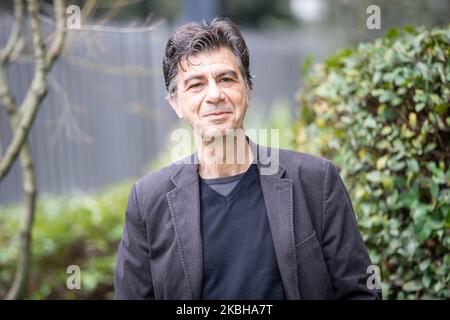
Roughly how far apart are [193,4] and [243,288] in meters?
6.52

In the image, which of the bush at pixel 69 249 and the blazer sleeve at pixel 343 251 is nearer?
the blazer sleeve at pixel 343 251

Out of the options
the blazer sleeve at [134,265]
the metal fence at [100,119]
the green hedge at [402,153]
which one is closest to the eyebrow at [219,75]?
the blazer sleeve at [134,265]

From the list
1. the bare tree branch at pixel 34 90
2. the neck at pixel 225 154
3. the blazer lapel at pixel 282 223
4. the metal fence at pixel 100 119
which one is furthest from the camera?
the metal fence at pixel 100 119

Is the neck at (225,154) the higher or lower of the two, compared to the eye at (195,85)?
lower

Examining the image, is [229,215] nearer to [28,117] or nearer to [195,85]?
[195,85]

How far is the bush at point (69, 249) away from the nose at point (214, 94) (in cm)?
288

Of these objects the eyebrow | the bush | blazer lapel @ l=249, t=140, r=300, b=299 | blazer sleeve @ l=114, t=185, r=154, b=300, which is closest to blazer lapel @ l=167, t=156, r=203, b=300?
blazer sleeve @ l=114, t=185, r=154, b=300

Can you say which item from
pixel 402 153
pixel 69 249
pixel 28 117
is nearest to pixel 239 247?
pixel 402 153

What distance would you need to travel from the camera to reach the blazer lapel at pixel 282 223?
8.05 feet

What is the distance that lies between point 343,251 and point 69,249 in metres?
3.47

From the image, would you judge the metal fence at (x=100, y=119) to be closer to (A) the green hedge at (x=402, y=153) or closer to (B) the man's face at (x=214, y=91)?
(A) the green hedge at (x=402, y=153)

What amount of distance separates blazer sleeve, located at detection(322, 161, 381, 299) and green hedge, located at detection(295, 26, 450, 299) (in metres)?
0.66

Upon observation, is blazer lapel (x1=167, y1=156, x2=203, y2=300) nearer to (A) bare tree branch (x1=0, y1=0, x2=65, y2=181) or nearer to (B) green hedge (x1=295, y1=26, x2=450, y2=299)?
(B) green hedge (x1=295, y1=26, x2=450, y2=299)

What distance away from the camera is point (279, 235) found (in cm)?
250
